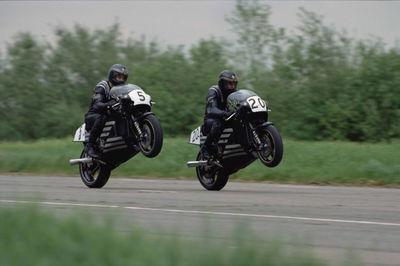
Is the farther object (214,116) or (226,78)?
(226,78)

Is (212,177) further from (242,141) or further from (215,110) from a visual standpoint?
(215,110)

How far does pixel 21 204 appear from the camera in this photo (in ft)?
29.2

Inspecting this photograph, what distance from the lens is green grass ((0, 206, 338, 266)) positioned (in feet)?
20.4

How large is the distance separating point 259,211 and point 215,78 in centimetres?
2907

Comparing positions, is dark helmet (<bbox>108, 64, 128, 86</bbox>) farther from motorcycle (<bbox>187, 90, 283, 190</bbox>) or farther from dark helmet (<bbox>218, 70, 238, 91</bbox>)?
dark helmet (<bbox>218, 70, 238, 91</bbox>)

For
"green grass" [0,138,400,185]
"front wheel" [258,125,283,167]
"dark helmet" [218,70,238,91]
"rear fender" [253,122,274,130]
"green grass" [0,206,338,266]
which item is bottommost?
"green grass" [0,138,400,185]

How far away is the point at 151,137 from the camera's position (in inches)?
637

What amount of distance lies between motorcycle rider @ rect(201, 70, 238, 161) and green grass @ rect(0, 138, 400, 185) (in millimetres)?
4505

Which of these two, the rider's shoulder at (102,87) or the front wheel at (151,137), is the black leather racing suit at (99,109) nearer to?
the rider's shoulder at (102,87)

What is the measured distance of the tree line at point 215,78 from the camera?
35.7m

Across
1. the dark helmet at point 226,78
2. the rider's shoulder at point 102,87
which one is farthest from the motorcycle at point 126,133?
the dark helmet at point 226,78

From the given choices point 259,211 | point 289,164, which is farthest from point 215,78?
point 259,211

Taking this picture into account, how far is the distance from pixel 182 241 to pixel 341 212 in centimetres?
535

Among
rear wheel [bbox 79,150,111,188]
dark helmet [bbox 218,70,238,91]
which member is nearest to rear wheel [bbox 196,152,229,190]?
dark helmet [bbox 218,70,238,91]
